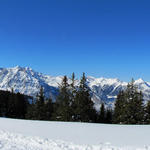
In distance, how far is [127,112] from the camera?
2388 cm

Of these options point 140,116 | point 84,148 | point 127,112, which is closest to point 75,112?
point 127,112

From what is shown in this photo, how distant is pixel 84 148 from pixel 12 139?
17.0ft

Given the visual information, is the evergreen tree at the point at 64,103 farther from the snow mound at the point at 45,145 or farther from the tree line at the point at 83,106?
the snow mound at the point at 45,145

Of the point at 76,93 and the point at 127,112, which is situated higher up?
the point at 76,93

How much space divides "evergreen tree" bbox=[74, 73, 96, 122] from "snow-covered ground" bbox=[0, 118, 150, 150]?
12.0m

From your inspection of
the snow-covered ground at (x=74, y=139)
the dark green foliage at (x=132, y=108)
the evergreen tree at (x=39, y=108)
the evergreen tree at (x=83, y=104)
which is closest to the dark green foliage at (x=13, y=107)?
the evergreen tree at (x=39, y=108)

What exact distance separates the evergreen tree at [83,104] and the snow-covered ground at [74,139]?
11986 mm

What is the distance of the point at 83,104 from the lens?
25453 millimetres

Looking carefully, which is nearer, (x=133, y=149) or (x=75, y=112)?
(x=133, y=149)

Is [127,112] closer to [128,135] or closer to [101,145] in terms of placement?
[128,135]

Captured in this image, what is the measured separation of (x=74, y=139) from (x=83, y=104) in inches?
580

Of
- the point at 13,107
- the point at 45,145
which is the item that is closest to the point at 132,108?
the point at 45,145

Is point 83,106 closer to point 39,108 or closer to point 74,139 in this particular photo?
point 39,108

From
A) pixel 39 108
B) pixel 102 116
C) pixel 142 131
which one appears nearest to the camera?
pixel 142 131
